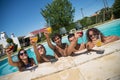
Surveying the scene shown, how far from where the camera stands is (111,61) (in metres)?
4.29

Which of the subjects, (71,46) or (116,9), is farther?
(116,9)

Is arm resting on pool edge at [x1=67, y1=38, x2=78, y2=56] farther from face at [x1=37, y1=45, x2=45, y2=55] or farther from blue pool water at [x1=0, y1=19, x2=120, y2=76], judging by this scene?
face at [x1=37, y1=45, x2=45, y2=55]

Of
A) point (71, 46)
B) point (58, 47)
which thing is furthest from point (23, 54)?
point (71, 46)

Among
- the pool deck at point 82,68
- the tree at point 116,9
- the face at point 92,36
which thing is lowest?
the pool deck at point 82,68

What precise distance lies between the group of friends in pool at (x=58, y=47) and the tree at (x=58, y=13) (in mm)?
342

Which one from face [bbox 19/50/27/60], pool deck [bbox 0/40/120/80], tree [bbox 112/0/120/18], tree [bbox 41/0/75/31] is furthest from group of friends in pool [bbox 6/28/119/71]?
tree [bbox 112/0/120/18]

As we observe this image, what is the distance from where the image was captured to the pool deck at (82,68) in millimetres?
4059

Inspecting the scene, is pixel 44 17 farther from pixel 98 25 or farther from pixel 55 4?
pixel 98 25

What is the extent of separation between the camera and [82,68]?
4.27 metres

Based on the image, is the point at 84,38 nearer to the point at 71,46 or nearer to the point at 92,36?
the point at 92,36

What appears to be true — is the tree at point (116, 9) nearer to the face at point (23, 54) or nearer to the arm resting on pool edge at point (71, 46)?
the arm resting on pool edge at point (71, 46)

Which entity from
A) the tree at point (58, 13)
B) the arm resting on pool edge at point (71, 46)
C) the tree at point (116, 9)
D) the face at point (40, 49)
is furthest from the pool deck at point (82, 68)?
the tree at point (116, 9)

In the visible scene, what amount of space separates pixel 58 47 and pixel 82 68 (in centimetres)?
87

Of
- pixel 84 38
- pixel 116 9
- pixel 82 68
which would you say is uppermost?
pixel 116 9
